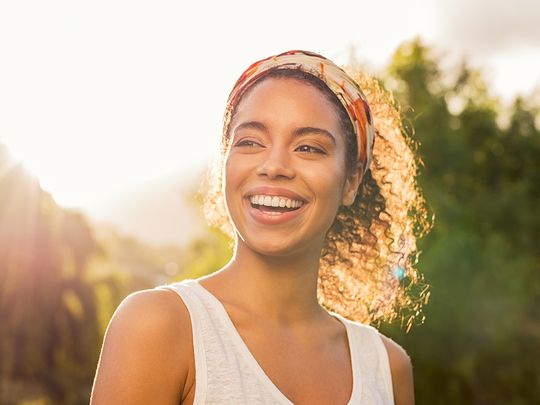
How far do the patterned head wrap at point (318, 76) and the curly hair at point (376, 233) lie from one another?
1.68ft

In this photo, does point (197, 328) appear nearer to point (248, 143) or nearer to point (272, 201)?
point (272, 201)

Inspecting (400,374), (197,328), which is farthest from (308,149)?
(400,374)

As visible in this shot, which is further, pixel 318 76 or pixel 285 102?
pixel 318 76

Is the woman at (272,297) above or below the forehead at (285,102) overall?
below

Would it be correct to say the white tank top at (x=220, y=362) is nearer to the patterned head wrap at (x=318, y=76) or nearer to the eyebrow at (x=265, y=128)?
the eyebrow at (x=265, y=128)

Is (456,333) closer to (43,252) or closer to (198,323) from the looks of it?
(43,252)

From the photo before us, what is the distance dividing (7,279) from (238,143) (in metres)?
18.1

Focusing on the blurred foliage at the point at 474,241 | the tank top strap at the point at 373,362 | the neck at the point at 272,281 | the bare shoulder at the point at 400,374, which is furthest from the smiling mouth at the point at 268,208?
the blurred foliage at the point at 474,241

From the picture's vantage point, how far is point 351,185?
2920 millimetres

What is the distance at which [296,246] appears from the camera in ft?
8.48

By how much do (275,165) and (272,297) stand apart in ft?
1.37

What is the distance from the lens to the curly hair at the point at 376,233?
3316 mm

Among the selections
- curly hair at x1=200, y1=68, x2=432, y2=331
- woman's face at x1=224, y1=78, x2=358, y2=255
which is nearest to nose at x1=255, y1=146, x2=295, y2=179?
woman's face at x1=224, y1=78, x2=358, y2=255

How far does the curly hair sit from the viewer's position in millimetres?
3316
